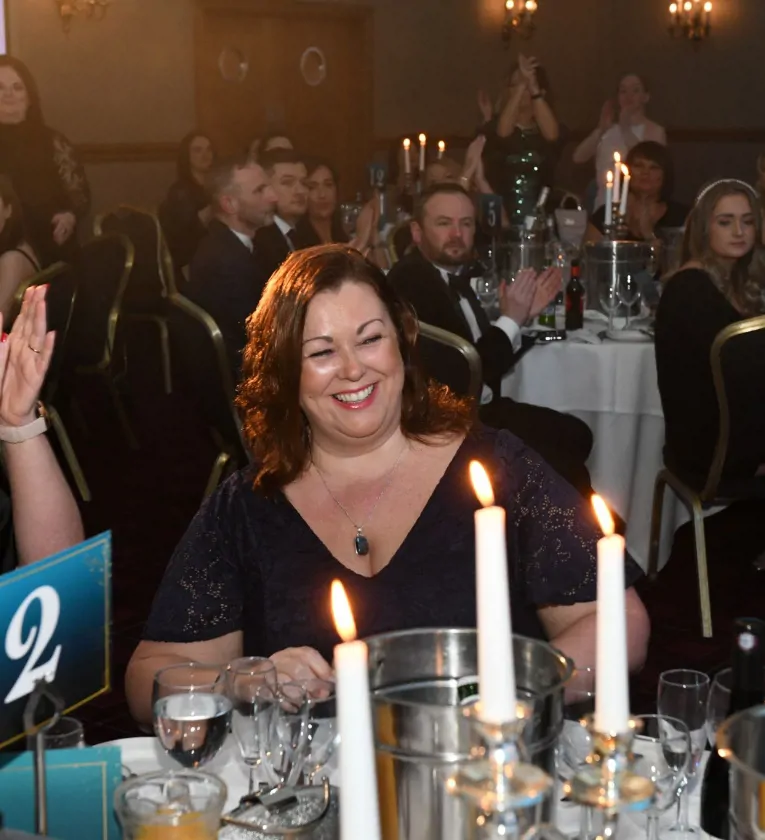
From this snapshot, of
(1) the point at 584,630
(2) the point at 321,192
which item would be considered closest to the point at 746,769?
(1) the point at 584,630

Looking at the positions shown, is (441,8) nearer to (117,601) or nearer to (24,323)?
(117,601)

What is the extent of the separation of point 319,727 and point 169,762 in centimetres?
29

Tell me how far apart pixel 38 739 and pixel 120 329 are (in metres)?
5.94

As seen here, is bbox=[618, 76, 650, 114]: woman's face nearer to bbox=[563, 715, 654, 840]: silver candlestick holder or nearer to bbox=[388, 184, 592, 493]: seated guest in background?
bbox=[388, 184, 592, 493]: seated guest in background

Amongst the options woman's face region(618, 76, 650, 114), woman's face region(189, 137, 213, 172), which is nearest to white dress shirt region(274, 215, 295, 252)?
woman's face region(189, 137, 213, 172)

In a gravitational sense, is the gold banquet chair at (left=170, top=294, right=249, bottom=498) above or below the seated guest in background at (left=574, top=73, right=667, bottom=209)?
below

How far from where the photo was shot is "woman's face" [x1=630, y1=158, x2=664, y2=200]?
239 inches

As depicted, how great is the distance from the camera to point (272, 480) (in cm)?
204

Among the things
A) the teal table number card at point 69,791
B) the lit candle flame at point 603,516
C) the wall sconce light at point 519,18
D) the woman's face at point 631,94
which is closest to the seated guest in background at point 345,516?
the teal table number card at point 69,791

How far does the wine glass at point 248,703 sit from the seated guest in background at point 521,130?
222 inches

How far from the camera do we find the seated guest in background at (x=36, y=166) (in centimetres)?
663

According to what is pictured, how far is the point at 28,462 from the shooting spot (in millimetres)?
1979

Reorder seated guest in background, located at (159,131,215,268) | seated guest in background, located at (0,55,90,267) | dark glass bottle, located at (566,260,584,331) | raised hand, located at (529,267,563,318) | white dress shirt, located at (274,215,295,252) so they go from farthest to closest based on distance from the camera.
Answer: seated guest in background, located at (159,131,215,268)
seated guest in background, located at (0,55,90,267)
white dress shirt, located at (274,215,295,252)
dark glass bottle, located at (566,260,584,331)
raised hand, located at (529,267,563,318)

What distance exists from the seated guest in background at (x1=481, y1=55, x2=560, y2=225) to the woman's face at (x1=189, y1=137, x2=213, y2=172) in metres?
1.73
